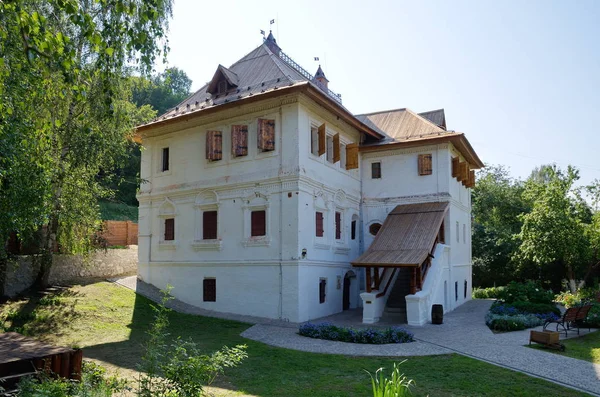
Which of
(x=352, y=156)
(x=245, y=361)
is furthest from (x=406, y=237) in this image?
(x=245, y=361)

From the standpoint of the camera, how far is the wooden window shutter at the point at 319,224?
64.2 ft

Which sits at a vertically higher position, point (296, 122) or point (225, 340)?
point (296, 122)

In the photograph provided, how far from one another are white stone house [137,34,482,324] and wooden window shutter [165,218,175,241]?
0.04 meters

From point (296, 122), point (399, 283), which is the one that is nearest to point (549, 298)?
point (399, 283)

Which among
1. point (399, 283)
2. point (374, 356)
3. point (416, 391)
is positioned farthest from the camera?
point (399, 283)

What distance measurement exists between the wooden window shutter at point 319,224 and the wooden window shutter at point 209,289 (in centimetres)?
461

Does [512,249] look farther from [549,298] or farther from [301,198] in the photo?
[301,198]

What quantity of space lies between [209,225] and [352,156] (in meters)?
6.96

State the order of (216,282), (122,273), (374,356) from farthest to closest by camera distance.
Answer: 1. (122,273)
2. (216,282)
3. (374,356)

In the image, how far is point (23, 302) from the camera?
1730 centimetres

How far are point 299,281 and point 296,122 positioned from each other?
5.86m

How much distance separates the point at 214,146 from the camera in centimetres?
2012

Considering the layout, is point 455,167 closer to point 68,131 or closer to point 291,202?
point 291,202

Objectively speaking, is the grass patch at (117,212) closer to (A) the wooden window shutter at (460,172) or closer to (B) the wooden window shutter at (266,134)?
(B) the wooden window shutter at (266,134)
